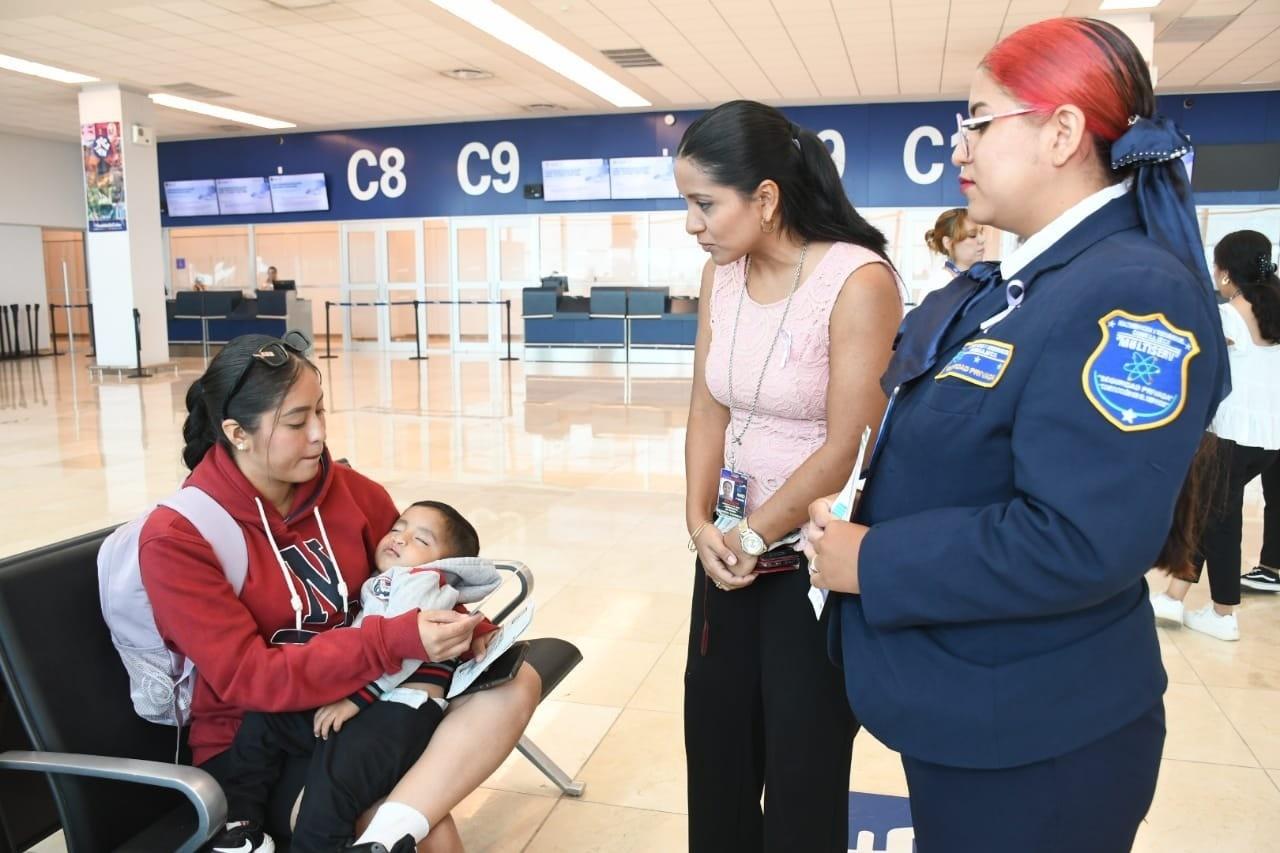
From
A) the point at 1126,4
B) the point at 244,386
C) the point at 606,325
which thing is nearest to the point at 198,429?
the point at 244,386

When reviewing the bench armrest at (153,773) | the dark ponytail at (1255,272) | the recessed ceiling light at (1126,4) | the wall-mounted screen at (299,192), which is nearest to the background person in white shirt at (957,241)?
the dark ponytail at (1255,272)

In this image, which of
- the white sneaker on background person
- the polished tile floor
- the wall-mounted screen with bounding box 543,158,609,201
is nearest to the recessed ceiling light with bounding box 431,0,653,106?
the wall-mounted screen with bounding box 543,158,609,201

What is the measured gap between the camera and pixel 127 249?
37.8 ft

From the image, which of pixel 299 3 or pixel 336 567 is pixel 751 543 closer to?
pixel 336 567

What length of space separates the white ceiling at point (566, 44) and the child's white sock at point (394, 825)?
8.17 meters

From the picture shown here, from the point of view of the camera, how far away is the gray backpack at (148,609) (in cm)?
156

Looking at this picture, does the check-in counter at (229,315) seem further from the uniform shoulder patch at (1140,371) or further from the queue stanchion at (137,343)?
the uniform shoulder patch at (1140,371)

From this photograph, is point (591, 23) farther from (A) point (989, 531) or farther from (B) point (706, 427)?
(A) point (989, 531)

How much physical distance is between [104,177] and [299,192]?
459 cm

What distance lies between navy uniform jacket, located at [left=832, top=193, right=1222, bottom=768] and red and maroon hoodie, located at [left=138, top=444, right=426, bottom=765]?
0.87 meters

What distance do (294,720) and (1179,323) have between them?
1.42 meters

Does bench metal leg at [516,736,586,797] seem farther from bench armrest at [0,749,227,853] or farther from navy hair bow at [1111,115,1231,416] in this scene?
navy hair bow at [1111,115,1231,416]

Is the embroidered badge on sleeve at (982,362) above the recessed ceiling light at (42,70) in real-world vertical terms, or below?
below

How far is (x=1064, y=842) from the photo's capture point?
989 millimetres
